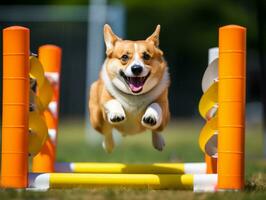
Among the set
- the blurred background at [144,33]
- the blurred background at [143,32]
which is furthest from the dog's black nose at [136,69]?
the blurred background at [143,32]

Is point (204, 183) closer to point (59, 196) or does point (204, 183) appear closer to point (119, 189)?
point (119, 189)

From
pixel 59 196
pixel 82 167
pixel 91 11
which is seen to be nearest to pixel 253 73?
pixel 91 11

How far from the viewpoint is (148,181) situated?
463cm

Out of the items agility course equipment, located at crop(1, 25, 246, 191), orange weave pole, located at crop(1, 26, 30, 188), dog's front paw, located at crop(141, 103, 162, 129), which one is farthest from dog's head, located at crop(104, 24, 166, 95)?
orange weave pole, located at crop(1, 26, 30, 188)

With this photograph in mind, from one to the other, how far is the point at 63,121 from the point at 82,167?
14283mm

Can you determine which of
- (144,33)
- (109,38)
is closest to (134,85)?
(109,38)

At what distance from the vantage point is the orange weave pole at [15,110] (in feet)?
15.1

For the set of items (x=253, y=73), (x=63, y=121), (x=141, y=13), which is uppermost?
→ (x=141, y=13)

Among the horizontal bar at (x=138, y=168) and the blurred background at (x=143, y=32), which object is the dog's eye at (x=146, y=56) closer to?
the horizontal bar at (x=138, y=168)

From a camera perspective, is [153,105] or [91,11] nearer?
[153,105]

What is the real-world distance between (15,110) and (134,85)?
0.92 metres

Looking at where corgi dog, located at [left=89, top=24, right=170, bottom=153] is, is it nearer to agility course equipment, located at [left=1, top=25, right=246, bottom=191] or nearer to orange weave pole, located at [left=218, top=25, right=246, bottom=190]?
agility course equipment, located at [left=1, top=25, right=246, bottom=191]

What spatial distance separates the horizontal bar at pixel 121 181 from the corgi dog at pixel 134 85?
49 centimetres

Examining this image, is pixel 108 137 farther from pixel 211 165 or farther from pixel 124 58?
pixel 124 58
